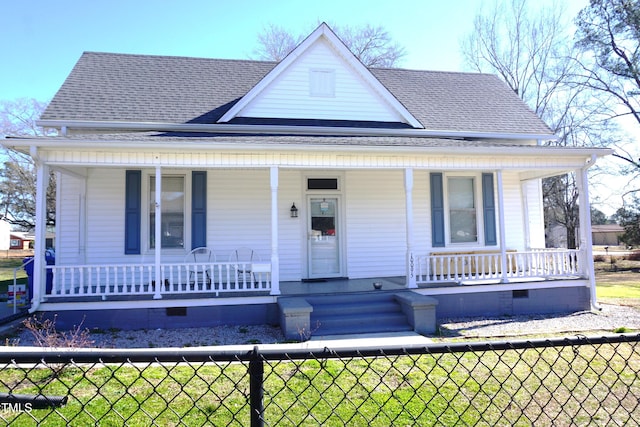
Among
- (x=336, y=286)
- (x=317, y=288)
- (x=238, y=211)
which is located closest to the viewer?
(x=317, y=288)

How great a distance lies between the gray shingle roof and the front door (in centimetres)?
343

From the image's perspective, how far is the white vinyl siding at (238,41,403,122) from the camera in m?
10.2

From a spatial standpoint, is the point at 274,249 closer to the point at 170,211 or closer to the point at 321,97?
the point at 170,211

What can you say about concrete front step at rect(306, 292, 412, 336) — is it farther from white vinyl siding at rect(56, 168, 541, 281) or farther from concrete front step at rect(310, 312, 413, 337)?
white vinyl siding at rect(56, 168, 541, 281)

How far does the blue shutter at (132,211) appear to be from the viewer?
8781 millimetres

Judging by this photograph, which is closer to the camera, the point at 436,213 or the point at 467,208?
the point at 436,213

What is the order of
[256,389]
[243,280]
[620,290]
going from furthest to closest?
1. [620,290]
2. [243,280]
3. [256,389]

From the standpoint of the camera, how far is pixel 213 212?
30.3 feet

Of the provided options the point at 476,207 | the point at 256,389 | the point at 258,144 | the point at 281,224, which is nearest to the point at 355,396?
the point at 256,389

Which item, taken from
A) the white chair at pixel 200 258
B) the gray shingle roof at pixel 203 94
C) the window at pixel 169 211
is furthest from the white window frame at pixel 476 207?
the window at pixel 169 211

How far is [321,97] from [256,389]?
964 cm

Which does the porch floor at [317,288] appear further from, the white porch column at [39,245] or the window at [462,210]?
the window at [462,210]

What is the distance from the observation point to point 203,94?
10.9 m

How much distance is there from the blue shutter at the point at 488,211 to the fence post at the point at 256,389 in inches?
387
